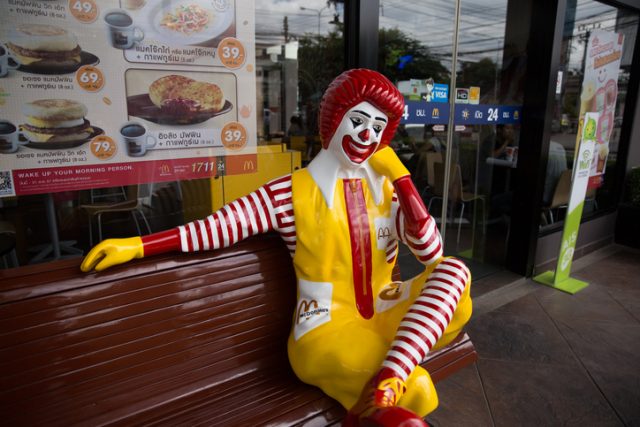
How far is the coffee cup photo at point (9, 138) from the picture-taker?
198cm

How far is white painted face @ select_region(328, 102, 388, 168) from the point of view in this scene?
65.6 inches

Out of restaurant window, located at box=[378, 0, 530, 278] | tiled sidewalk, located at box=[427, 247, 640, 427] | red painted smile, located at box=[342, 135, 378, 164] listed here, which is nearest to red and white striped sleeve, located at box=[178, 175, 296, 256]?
red painted smile, located at box=[342, 135, 378, 164]

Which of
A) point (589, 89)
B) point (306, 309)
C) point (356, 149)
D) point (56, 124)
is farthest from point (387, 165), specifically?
point (589, 89)

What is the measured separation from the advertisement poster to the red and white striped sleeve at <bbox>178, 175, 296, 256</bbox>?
3.12 metres

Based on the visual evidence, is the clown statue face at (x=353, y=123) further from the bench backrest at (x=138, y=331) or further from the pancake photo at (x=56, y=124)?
the pancake photo at (x=56, y=124)

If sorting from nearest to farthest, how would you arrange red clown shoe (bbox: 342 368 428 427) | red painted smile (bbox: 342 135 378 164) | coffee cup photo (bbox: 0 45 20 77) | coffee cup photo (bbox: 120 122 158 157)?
red clown shoe (bbox: 342 368 428 427) < red painted smile (bbox: 342 135 378 164) < coffee cup photo (bbox: 0 45 20 77) < coffee cup photo (bbox: 120 122 158 157)

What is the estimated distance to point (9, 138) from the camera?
6.56 feet

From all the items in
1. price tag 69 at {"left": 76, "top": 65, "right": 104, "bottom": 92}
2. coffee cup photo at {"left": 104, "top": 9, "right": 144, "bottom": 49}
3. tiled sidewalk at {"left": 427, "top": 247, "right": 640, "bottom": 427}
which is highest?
coffee cup photo at {"left": 104, "top": 9, "right": 144, "bottom": 49}

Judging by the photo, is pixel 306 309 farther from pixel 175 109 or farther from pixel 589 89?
pixel 589 89

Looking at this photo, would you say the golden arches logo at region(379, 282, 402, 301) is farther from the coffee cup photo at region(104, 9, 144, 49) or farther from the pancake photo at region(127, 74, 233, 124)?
the coffee cup photo at region(104, 9, 144, 49)

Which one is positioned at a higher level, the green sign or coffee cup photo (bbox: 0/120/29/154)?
coffee cup photo (bbox: 0/120/29/154)

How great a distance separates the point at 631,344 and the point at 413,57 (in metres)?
2.59

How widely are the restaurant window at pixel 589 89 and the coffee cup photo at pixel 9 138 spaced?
12.9ft

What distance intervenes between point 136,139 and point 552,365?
2.78 meters
